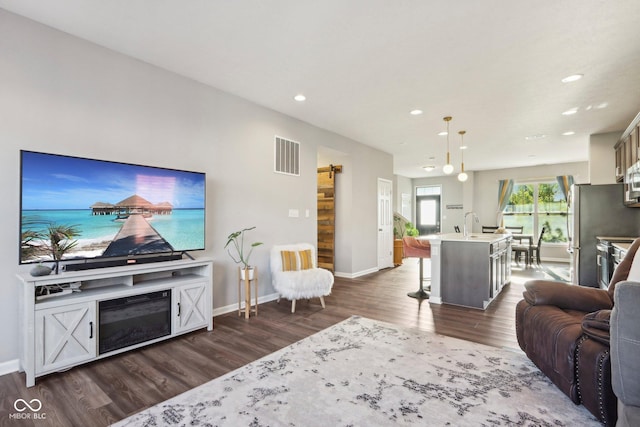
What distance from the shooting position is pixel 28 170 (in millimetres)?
2385

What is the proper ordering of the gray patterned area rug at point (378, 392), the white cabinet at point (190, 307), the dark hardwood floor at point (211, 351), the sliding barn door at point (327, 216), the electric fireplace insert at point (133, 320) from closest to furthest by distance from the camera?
the gray patterned area rug at point (378, 392) → the dark hardwood floor at point (211, 351) → the electric fireplace insert at point (133, 320) → the white cabinet at point (190, 307) → the sliding barn door at point (327, 216)

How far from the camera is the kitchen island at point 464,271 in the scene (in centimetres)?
413

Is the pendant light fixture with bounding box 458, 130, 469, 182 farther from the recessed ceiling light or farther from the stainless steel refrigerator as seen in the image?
the recessed ceiling light

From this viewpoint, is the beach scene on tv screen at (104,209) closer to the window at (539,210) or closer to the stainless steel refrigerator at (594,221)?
the stainless steel refrigerator at (594,221)

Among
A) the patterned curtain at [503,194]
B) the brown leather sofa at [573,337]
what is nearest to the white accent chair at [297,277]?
the brown leather sofa at [573,337]

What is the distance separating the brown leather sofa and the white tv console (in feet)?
10.0

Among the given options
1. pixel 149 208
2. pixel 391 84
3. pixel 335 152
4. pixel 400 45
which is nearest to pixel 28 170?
pixel 149 208

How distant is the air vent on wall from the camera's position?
4.66m

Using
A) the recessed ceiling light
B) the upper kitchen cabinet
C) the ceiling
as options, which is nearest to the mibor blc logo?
the ceiling

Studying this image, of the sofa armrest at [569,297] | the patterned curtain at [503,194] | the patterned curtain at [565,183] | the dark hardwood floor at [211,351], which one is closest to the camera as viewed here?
the dark hardwood floor at [211,351]

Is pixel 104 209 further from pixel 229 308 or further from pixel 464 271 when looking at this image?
pixel 464 271

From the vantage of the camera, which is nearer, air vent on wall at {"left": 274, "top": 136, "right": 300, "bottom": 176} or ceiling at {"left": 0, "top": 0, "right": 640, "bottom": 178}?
ceiling at {"left": 0, "top": 0, "right": 640, "bottom": 178}

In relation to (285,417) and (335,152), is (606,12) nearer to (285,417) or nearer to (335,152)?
(285,417)

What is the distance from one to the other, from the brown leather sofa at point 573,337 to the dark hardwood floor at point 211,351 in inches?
28.7
